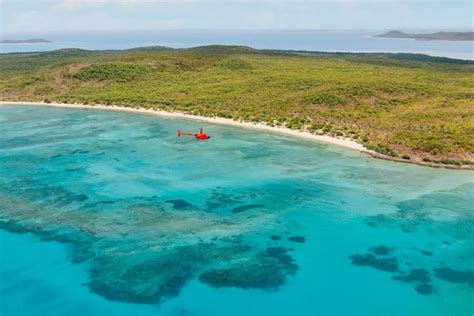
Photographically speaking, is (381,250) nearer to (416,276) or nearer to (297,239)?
(416,276)

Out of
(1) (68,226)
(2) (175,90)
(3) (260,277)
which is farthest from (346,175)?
(2) (175,90)

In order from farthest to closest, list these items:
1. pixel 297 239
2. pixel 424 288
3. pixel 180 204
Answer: pixel 180 204
pixel 297 239
pixel 424 288

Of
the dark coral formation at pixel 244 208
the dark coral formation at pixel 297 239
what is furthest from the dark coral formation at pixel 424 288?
the dark coral formation at pixel 244 208

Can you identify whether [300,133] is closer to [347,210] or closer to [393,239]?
[347,210]

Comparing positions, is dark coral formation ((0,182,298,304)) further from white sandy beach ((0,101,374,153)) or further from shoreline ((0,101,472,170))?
white sandy beach ((0,101,374,153))

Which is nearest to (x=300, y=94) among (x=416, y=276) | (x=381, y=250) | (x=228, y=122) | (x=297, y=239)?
(x=228, y=122)

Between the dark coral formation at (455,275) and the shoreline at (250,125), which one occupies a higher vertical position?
the shoreline at (250,125)

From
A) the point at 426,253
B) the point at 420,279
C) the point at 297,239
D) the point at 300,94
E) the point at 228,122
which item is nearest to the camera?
the point at 420,279

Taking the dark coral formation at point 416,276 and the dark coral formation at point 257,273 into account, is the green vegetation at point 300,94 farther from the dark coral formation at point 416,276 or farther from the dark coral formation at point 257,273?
the dark coral formation at point 257,273
